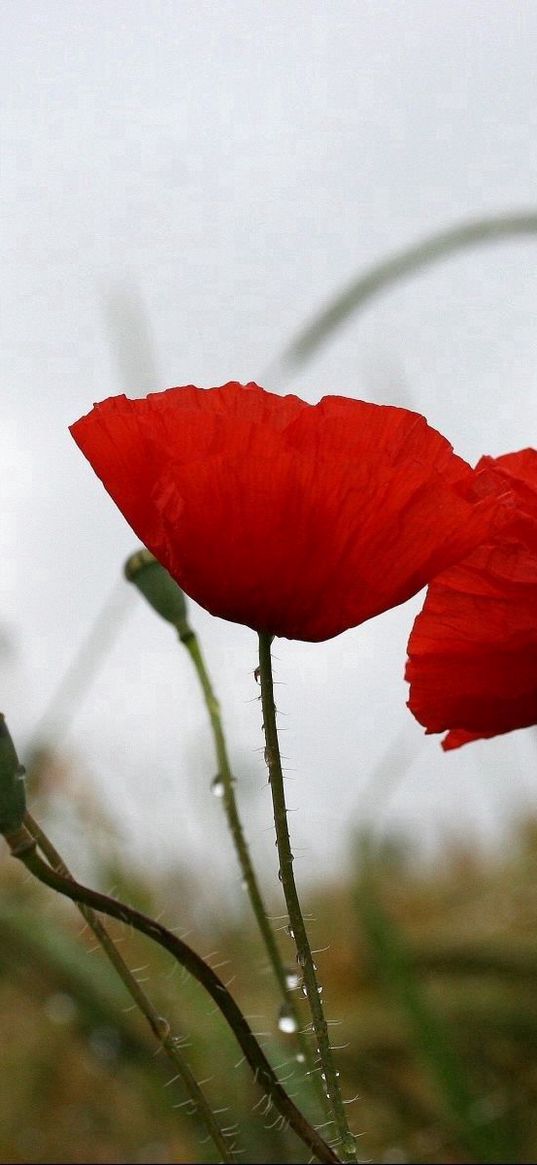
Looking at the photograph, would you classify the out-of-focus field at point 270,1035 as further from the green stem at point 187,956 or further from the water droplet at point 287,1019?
the green stem at point 187,956

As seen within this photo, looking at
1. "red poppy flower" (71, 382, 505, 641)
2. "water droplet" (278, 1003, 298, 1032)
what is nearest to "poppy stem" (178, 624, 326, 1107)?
"water droplet" (278, 1003, 298, 1032)

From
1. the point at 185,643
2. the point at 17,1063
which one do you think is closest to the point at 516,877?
the point at 17,1063

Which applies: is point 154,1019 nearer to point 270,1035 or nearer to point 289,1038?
point 270,1035

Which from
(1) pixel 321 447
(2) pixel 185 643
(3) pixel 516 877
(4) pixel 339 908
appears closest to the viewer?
(1) pixel 321 447

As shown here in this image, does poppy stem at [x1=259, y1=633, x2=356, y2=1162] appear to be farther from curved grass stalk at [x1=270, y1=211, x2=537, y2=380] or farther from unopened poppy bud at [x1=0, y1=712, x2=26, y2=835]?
curved grass stalk at [x1=270, y1=211, x2=537, y2=380]

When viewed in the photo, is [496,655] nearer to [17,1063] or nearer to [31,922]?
[31,922]

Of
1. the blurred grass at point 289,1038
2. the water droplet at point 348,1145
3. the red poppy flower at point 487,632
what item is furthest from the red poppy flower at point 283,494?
the blurred grass at point 289,1038
